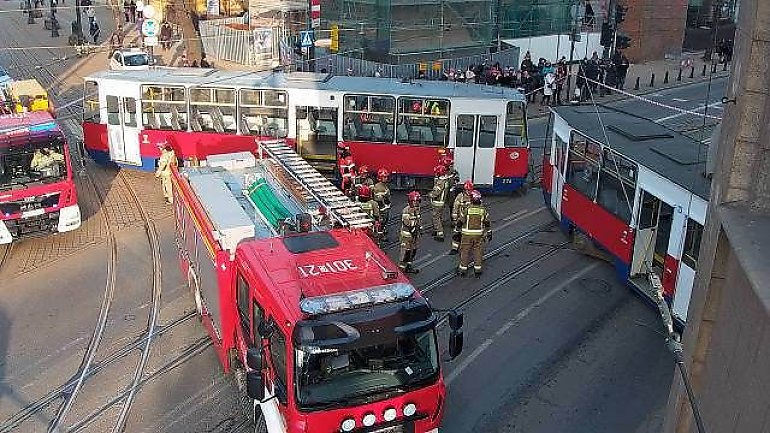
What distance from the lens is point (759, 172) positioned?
609cm

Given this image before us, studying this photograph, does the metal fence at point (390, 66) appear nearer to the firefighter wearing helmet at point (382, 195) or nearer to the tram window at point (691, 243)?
the firefighter wearing helmet at point (382, 195)

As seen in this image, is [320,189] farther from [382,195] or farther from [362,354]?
[362,354]

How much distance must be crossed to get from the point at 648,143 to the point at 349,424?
8.61 metres

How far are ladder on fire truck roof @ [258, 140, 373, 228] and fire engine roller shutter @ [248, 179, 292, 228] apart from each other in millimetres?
423

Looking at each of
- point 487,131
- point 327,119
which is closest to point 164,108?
point 327,119

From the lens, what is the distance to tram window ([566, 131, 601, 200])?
14.0 metres

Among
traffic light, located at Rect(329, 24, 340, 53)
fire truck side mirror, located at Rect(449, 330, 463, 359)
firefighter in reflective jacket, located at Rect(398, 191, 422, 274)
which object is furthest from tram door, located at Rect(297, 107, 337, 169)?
fire truck side mirror, located at Rect(449, 330, 463, 359)

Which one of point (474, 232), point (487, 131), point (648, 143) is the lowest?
point (474, 232)

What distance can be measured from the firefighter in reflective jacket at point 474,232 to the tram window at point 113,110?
9709 millimetres

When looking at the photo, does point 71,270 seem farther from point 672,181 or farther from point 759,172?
point 759,172

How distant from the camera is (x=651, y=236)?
41.4 feet

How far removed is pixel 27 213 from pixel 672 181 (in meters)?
11.0

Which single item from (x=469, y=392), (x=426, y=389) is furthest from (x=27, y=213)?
(x=426, y=389)

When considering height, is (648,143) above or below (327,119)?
above
